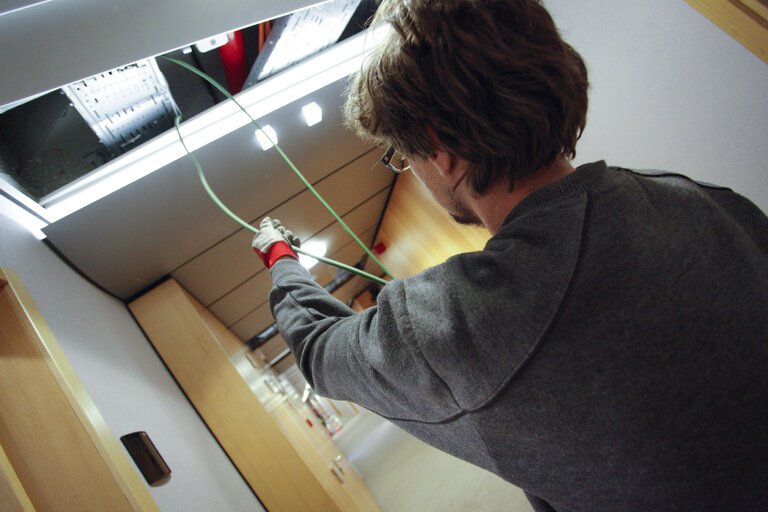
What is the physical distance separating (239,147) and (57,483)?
0.93 m

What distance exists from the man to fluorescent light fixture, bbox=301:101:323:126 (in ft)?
1.98

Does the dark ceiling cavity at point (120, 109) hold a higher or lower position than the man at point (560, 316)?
higher

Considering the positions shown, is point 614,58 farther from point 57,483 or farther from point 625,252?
point 57,483

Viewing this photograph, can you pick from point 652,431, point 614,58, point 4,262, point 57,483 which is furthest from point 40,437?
point 614,58

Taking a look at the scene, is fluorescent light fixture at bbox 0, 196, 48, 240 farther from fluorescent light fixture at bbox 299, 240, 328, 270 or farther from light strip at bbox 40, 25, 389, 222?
fluorescent light fixture at bbox 299, 240, 328, 270

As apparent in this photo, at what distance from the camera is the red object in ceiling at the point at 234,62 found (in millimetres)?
1152

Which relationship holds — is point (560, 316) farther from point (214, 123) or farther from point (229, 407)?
A: point (229, 407)

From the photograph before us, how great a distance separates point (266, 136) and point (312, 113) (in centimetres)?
18

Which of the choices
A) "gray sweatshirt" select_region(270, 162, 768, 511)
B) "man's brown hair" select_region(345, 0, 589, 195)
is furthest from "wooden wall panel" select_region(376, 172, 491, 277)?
"gray sweatshirt" select_region(270, 162, 768, 511)

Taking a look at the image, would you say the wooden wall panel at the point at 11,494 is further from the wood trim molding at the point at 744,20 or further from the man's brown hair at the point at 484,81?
the wood trim molding at the point at 744,20

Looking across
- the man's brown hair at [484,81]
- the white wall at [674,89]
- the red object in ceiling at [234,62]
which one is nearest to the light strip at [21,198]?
the red object in ceiling at [234,62]

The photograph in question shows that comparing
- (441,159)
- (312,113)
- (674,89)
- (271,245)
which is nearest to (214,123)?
(312,113)

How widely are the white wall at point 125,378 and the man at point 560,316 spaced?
0.63 meters

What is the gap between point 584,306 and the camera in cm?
50
